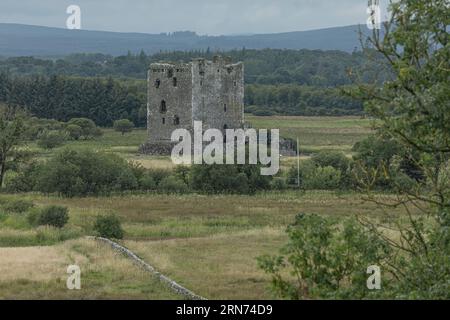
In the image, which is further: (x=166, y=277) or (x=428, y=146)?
(x=166, y=277)

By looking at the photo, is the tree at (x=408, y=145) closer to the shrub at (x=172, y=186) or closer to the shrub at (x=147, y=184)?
the shrub at (x=172, y=186)

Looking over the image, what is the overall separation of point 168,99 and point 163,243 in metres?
42.7

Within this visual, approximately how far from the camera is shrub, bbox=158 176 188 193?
184ft

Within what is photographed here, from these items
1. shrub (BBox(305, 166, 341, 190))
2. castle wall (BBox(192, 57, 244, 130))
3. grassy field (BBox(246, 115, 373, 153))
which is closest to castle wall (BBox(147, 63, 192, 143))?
castle wall (BBox(192, 57, 244, 130))

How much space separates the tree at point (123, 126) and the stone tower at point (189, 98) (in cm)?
2865

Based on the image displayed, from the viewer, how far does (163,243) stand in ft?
114

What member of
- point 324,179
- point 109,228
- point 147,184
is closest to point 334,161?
point 324,179

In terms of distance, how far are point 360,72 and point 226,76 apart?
60.4 metres

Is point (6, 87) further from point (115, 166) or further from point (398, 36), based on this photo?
point (398, 36)

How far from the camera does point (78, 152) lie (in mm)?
56062

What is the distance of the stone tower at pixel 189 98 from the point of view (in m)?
76.0

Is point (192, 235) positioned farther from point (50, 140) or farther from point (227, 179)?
A: point (50, 140)

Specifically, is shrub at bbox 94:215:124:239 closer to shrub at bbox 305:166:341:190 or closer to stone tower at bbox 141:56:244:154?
shrub at bbox 305:166:341:190
